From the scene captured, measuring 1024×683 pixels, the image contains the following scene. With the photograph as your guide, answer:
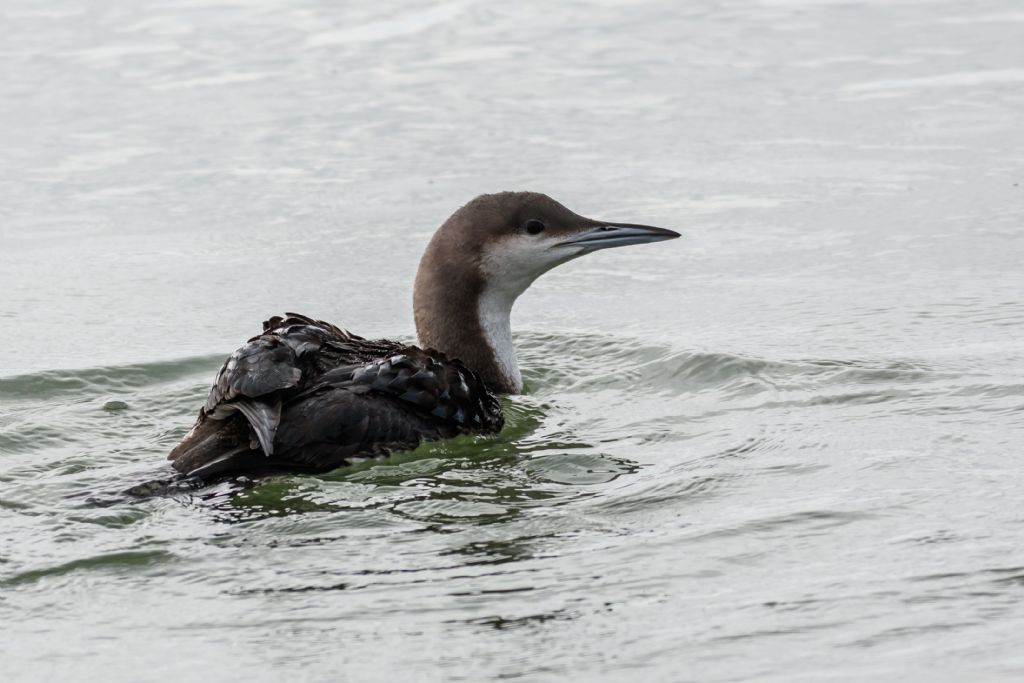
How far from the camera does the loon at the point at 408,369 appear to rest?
6.11 metres

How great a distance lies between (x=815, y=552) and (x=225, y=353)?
12.4 ft

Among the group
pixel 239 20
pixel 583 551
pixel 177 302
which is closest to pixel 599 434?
pixel 583 551

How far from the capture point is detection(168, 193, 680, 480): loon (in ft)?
20.0

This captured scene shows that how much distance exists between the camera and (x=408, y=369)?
21.2 feet

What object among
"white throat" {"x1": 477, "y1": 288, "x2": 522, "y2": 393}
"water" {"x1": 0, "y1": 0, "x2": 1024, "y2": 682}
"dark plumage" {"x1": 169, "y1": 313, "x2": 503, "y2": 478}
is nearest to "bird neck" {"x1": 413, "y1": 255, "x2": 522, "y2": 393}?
"white throat" {"x1": 477, "y1": 288, "x2": 522, "y2": 393}

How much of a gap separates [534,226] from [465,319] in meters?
0.50

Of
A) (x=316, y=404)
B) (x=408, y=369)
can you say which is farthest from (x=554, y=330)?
(x=316, y=404)

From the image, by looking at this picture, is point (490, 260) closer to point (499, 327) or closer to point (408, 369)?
point (499, 327)

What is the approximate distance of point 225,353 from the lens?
8.17 m

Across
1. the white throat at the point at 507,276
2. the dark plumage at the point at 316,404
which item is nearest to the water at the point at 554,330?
the dark plumage at the point at 316,404

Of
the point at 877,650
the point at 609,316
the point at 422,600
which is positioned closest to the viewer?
the point at 877,650

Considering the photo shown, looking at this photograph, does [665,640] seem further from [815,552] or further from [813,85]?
[813,85]

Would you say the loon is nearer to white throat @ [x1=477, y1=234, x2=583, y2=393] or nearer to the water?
white throat @ [x1=477, y1=234, x2=583, y2=393]

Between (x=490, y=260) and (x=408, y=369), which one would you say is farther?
(x=490, y=260)
